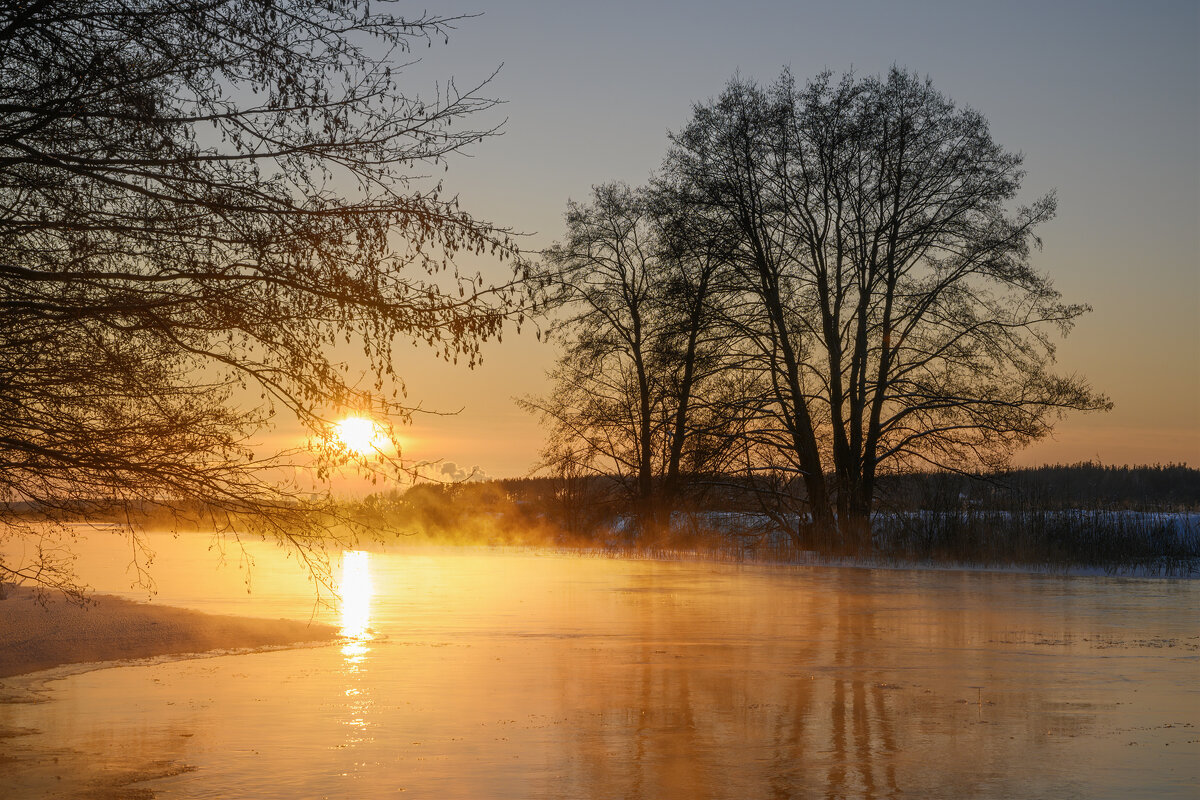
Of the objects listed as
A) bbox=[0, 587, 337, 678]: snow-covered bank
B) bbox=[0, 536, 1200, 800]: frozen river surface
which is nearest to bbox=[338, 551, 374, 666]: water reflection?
bbox=[0, 536, 1200, 800]: frozen river surface

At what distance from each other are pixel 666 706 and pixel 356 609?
23.5ft

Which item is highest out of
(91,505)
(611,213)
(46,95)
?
(611,213)

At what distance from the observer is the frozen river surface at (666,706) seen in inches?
229

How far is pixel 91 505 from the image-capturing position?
8602 millimetres

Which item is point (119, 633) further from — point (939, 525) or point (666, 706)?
point (939, 525)

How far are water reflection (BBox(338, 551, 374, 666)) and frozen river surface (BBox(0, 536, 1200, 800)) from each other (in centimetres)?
8

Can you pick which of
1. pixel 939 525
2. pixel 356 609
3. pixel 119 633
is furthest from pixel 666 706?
pixel 939 525

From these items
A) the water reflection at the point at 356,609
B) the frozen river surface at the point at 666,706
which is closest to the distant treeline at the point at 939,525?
the water reflection at the point at 356,609

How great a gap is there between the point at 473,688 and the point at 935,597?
9058 millimetres

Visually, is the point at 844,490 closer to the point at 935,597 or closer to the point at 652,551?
the point at 652,551

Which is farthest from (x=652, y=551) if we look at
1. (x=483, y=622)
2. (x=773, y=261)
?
(x=483, y=622)

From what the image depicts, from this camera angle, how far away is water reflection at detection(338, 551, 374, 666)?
10.5m

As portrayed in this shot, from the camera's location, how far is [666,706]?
7.76m

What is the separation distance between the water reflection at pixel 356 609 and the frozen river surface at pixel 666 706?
0.28 ft
